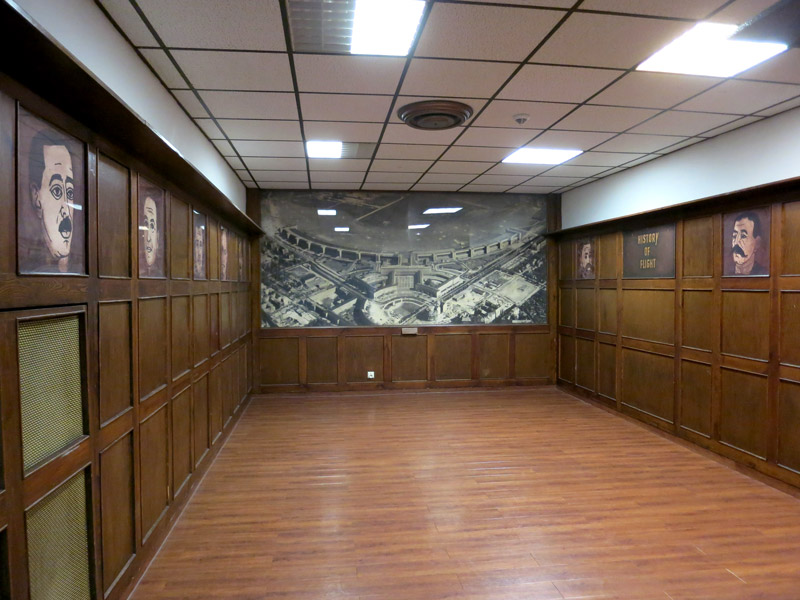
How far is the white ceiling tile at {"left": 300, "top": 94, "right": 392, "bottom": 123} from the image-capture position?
3.51 m

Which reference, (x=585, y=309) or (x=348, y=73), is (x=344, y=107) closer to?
(x=348, y=73)

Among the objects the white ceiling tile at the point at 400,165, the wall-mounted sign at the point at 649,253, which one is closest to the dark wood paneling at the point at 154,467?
the white ceiling tile at the point at 400,165

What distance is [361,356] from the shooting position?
7391mm

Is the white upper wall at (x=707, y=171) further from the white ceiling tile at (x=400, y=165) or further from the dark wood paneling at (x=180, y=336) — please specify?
the dark wood paneling at (x=180, y=336)

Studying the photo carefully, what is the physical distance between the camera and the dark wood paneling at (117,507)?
7.46 ft

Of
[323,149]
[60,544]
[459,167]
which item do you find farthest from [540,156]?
[60,544]

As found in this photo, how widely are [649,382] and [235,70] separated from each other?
5.31 metres

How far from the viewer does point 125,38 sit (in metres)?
2.58

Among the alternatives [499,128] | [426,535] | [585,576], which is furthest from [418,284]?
[585,576]

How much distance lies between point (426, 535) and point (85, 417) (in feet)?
7.18

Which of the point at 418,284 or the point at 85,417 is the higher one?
the point at 418,284

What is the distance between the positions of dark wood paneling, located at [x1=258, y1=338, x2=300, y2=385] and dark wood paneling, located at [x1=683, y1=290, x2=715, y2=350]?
16.9 ft

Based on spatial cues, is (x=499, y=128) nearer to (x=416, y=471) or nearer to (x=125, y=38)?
(x=125, y=38)

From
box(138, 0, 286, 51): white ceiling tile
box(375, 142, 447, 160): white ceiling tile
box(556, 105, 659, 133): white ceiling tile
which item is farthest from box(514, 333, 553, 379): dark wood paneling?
box(138, 0, 286, 51): white ceiling tile
